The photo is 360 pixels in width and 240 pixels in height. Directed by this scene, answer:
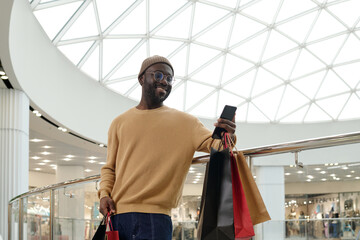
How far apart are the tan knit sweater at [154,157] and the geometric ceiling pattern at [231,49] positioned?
48.1 ft

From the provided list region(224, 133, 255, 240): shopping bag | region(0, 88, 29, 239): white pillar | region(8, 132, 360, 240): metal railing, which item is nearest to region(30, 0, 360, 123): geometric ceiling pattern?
region(0, 88, 29, 239): white pillar

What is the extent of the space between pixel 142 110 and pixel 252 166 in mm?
1327

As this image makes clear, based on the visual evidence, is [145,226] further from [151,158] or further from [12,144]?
[12,144]

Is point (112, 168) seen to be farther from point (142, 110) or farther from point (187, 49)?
point (187, 49)

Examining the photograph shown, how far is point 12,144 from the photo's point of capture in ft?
53.6

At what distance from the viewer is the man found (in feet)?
12.6

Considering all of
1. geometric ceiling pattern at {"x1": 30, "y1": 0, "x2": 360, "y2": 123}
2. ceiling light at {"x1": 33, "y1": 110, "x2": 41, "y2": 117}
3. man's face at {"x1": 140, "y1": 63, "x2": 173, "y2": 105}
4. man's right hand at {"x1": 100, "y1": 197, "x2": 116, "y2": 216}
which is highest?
geometric ceiling pattern at {"x1": 30, "y1": 0, "x2": 360, "y2": 123}

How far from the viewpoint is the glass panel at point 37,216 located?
367 inches

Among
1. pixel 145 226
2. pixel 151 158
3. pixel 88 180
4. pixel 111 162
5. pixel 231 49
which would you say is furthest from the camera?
pixel 231 49

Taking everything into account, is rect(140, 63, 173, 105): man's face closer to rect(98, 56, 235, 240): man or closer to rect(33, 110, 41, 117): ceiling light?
rect(98, 56, 235, 240): man

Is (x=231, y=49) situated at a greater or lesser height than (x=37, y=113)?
greater

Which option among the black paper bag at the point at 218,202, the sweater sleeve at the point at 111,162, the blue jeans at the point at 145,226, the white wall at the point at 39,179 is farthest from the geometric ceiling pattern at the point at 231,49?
the white wall at the point at 39,179

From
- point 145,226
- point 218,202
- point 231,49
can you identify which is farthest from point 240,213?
point 231,49

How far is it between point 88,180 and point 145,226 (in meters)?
4.14
